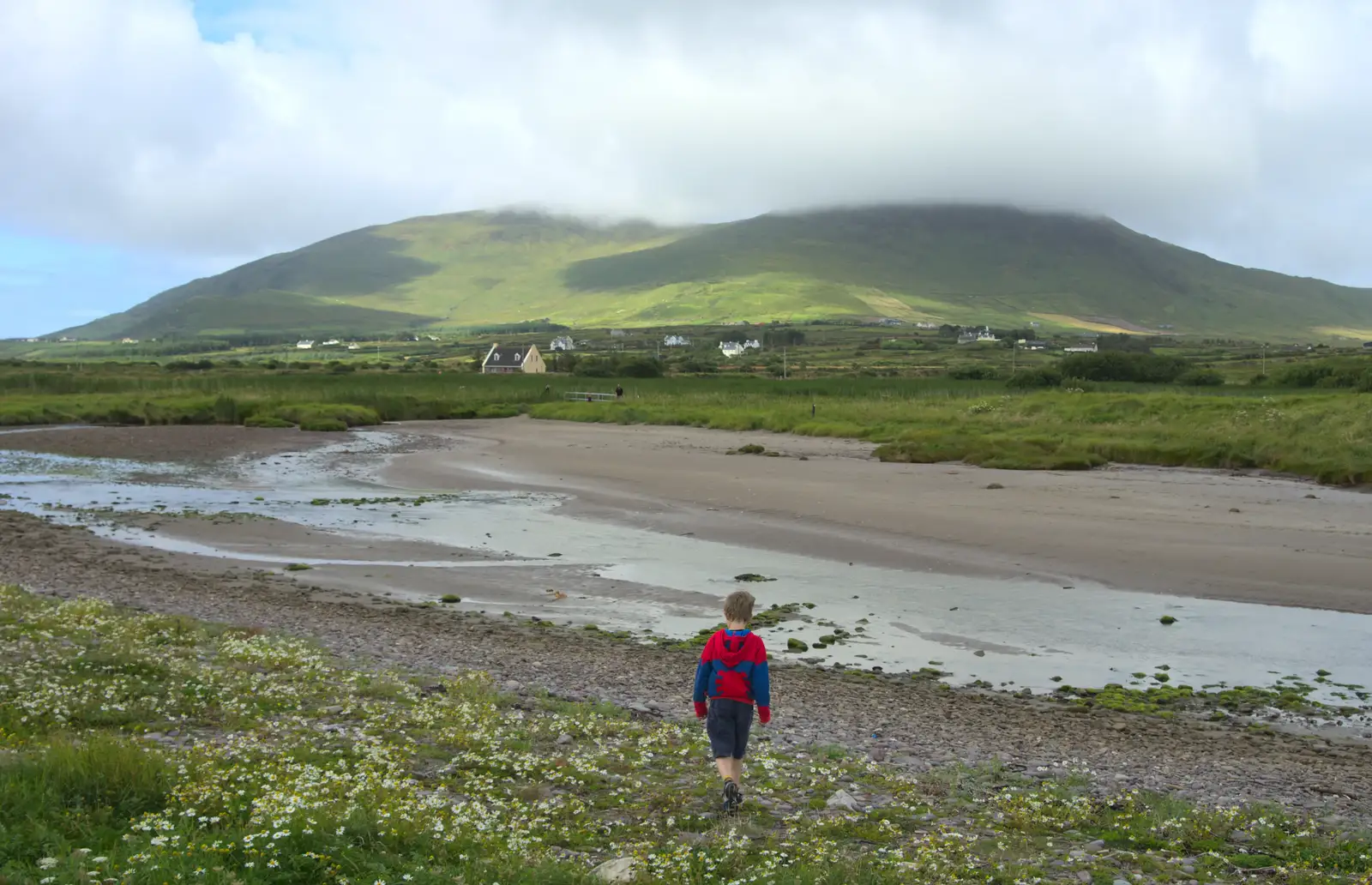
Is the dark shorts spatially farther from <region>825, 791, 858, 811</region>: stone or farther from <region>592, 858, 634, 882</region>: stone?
<region>592, 858, 634, 882</region>: stone

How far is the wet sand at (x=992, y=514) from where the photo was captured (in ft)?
65.1

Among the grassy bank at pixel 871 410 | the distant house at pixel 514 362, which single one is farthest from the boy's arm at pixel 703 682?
the distant house at pixel 514 362

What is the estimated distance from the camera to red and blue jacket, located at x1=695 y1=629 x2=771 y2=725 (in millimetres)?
8039

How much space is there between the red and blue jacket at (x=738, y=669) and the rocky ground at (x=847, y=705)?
2280 millimetres

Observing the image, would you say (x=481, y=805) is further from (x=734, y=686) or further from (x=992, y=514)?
(x=992, y=514)

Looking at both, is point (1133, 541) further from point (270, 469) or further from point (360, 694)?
point (270, 469)

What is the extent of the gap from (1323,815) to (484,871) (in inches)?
262

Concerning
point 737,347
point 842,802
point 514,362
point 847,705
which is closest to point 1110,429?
point 847,705

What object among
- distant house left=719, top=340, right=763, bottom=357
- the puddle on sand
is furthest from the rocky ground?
distant house left=719, top=340, right=763, bottom=357

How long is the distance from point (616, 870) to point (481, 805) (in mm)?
1564

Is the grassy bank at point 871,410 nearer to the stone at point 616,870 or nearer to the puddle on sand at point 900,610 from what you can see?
the puddle on sand at point 900,610

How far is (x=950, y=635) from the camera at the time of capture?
1554cm

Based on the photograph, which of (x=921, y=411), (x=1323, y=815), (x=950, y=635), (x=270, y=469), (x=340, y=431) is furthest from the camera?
(x=340, y=431)

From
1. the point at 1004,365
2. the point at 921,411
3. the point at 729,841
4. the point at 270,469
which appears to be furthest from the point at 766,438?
the point at 1004,365
